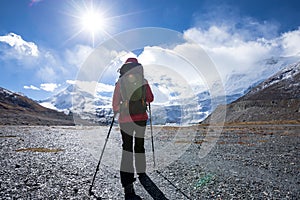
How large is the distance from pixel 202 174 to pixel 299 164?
607cm

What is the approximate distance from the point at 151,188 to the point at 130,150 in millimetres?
1472

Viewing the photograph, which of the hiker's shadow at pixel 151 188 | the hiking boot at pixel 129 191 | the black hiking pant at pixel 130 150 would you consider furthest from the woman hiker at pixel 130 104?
the hiker's shadow at pixel 151 188

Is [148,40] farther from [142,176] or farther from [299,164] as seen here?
[299,164]

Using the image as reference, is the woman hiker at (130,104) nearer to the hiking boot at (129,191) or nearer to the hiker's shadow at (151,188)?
the hiking boot at (129,191)

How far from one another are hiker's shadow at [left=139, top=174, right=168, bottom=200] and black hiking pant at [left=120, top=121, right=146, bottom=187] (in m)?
0.47

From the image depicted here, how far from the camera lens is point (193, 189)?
7.79 m

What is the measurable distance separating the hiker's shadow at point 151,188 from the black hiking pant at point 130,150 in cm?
47

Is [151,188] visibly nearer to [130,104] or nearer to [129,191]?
[129,191]

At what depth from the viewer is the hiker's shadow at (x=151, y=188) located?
23.3ft

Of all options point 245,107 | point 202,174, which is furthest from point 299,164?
point 245,107

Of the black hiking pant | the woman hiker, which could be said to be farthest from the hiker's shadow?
the woman hiker

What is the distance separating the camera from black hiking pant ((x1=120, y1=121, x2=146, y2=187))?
7473 mm

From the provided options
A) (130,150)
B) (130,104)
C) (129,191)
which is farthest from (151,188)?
(130,104)

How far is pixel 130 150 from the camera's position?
310 inches
